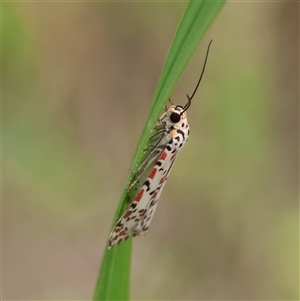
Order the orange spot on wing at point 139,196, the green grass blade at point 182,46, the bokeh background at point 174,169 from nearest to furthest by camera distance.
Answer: the green grass blade at point 182,46 → the orange spot on wing at point 139,196 → the bokeh background at point 174,169

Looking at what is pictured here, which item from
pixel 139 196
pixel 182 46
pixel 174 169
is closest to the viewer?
pixel 182 46

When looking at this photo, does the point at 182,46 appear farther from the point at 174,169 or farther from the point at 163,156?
the point at 174,169

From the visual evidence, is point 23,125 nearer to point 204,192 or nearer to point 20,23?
point 20,23

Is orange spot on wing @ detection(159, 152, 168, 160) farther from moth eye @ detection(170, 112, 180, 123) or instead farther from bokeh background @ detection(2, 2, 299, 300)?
bokeh background @ detection(2, 2, 299, 300)

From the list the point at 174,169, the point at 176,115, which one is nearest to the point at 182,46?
the point at 176,115

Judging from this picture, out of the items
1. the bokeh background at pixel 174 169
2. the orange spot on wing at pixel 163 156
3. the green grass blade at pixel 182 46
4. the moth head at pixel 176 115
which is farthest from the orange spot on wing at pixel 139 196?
the bokeh background at pixel 174 169

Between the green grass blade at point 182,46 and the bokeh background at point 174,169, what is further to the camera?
the bokeh background at point 174,169

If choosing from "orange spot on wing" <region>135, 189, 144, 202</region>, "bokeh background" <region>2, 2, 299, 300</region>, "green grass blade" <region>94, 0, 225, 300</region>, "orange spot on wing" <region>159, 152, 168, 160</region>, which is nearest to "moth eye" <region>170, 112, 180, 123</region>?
"orange spot on wing" <region>159, 152, 168, 160</region>

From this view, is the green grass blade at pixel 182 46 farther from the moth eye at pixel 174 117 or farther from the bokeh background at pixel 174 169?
the bokeh background at pixel 174 169

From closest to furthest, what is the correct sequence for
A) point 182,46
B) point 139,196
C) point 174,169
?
point 182,46, point 139,196, point 174,169

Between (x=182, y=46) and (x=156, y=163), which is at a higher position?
(x=156, y=163)
